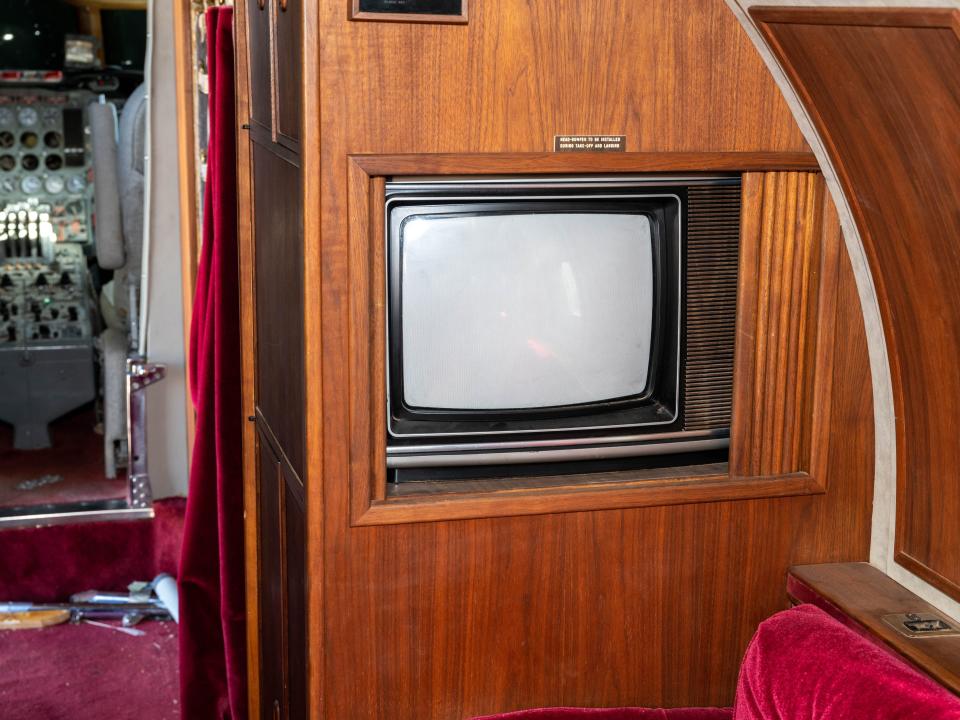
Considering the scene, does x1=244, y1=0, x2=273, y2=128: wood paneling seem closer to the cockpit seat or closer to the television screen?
the television screen

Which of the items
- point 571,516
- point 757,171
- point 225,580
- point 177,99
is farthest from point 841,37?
point 177,99

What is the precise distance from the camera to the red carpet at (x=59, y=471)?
4.57 metres

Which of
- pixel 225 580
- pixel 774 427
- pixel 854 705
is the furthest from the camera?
pixel 225 580

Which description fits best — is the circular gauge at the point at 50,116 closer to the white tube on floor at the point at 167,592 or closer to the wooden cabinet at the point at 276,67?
the white tube on floor at the point at 167,592

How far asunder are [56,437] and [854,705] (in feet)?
15.4

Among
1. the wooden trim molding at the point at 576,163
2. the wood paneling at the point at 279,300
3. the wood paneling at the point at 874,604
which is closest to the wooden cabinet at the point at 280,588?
the wood paneling at the point at 279,300

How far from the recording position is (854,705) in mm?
1598

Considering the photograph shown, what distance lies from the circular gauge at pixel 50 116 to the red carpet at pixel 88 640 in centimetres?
234

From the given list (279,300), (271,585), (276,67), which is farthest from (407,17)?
(271,585)

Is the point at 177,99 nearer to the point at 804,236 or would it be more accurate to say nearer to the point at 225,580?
the point at 225,580

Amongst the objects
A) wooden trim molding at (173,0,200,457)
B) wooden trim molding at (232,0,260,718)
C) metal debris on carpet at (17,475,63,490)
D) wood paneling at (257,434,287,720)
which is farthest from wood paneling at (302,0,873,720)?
metal debris on carpet at (17,475,63,490)

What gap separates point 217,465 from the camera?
116 inches

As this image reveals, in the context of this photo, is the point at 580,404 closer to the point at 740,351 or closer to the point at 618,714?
the point at 740,351

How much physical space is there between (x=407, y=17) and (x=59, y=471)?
368cm
